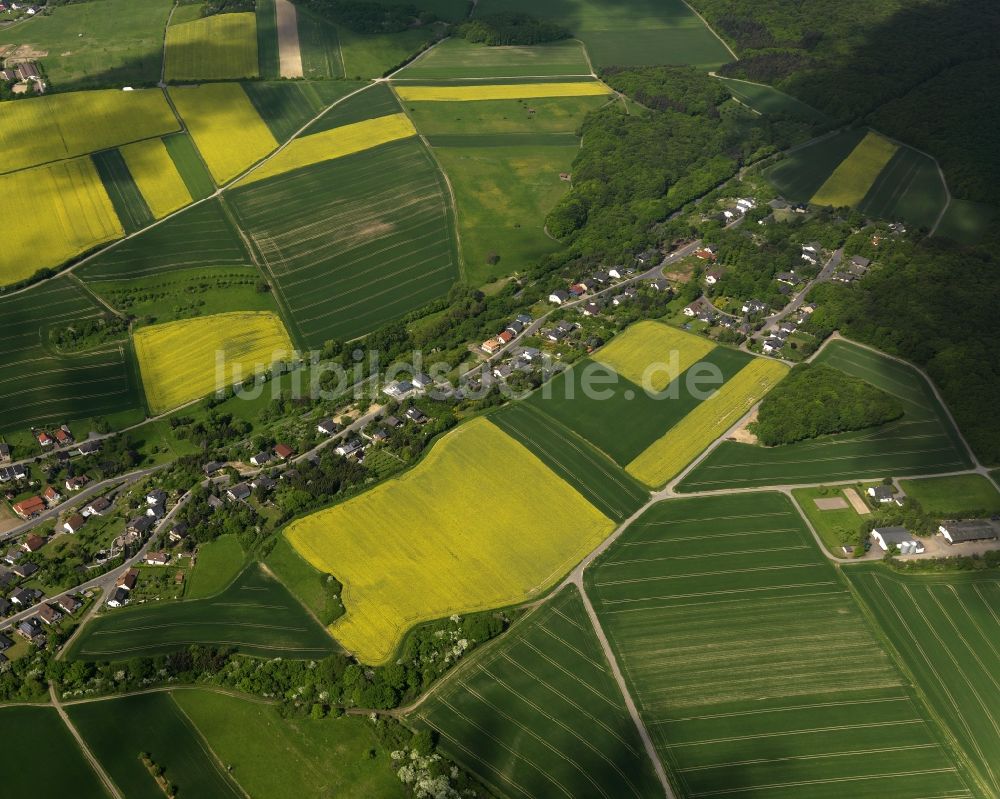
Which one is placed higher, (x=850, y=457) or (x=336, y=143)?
(x=336, y=143)

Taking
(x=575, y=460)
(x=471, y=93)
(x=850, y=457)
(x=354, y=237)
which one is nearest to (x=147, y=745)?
(x=575, y=460)

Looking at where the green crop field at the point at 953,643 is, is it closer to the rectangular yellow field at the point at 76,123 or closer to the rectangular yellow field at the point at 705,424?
the rectangular yellow field at the point at 705,424

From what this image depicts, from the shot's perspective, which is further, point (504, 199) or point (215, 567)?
point (504, 199)

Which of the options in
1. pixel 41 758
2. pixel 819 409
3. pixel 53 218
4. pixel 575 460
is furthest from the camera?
pixel 53 218

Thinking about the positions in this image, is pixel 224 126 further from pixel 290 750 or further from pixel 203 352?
pixel 290 750

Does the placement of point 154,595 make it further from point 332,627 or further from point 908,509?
point 908,509

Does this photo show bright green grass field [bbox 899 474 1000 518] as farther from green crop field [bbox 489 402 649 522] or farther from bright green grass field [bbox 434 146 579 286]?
bright green grass field [bbox 434 146 579 286]

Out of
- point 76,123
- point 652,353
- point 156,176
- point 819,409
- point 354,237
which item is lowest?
point 819,409

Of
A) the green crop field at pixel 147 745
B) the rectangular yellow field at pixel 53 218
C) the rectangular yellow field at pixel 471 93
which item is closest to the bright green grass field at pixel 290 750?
the green crop field at pixel 147 745
